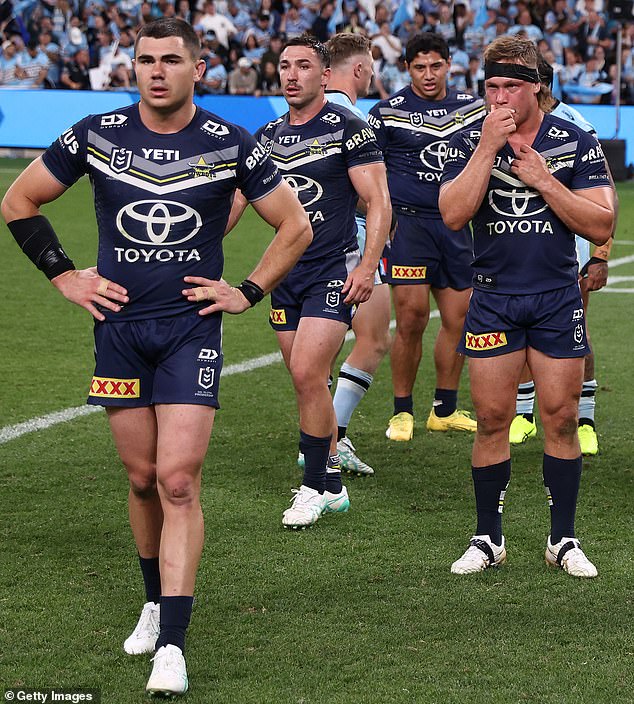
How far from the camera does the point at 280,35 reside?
25016 millimetres

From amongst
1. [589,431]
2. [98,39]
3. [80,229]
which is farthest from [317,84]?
[98,39]

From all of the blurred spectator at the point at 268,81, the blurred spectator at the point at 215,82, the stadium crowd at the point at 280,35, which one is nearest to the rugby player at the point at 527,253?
the stadium crowd at the point at 280,35

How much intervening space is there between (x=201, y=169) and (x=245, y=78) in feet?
64.5

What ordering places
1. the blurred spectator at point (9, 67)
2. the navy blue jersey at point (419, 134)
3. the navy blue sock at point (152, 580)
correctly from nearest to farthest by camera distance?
1. the navy blue sock at point (152, 580)
2. the navy blue jersey at point (419, 134)
3. the blurred spectator at point (9, 67)

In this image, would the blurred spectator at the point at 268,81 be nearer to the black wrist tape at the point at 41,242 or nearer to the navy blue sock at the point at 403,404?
the navy blue sock at the point at 403,404

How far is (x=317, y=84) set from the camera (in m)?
6.14

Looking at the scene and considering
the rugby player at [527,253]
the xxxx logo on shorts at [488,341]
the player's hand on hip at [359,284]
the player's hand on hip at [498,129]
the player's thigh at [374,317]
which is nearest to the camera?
the player's hand on hip at [498,129]

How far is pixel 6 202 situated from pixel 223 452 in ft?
10.4

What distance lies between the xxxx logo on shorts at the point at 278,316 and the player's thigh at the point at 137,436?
2.06 meters

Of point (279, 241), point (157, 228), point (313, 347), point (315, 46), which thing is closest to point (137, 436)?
point (157, 228)

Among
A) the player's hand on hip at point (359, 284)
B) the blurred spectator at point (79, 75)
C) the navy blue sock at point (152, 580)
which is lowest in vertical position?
the blurred spectator at point (79, 75)

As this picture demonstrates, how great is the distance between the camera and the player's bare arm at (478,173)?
15.8ft

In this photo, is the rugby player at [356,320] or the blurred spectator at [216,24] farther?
the blurred spectator at [216,24]

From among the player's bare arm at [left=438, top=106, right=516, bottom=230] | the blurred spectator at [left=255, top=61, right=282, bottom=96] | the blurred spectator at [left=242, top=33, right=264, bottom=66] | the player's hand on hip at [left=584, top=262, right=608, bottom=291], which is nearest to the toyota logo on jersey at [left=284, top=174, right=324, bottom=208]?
the player's bare arm at [left=438, top=106, right=516, bottom=230]
